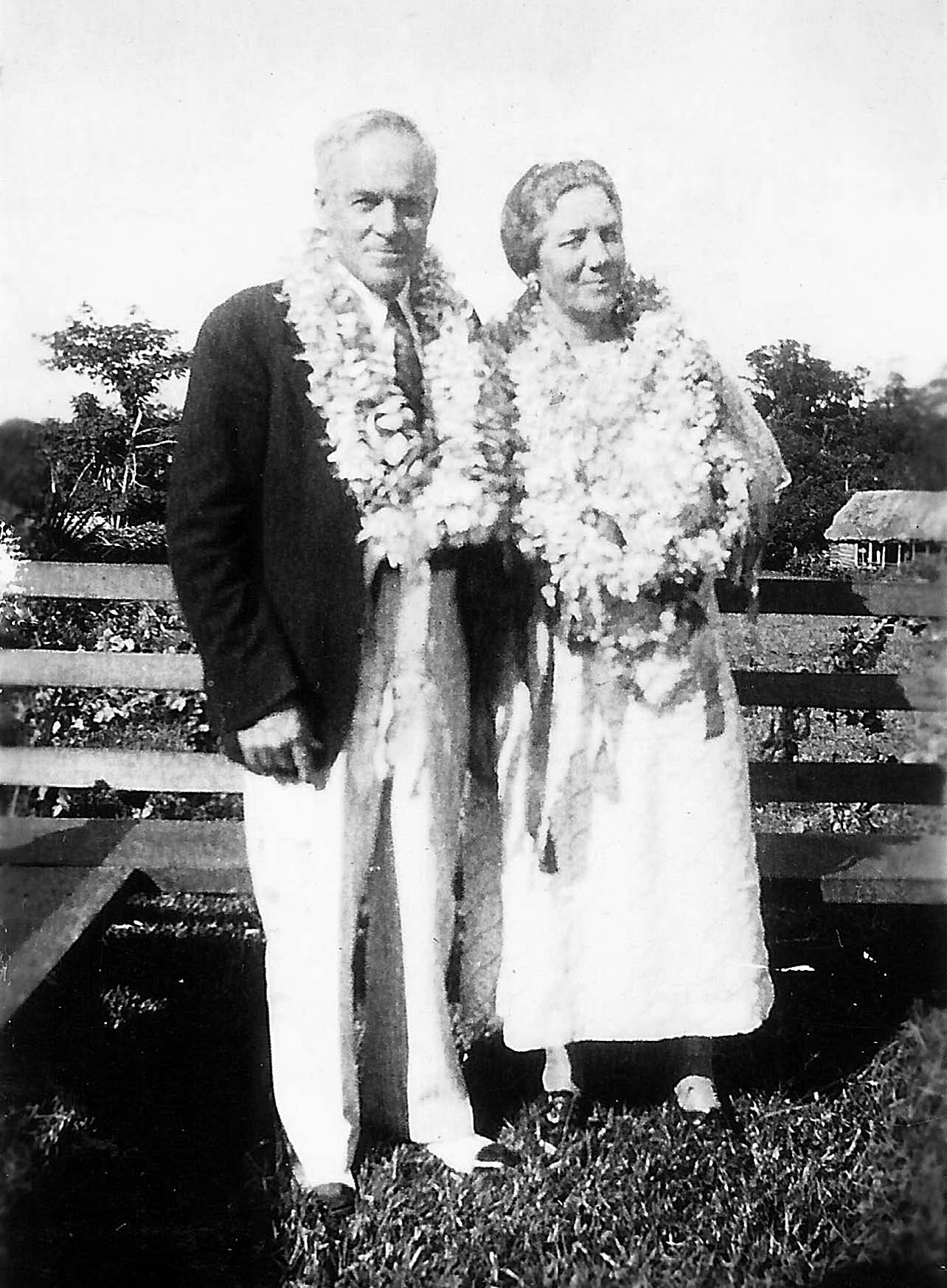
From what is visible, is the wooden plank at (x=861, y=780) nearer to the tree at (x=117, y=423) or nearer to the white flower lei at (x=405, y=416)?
the white flower lei at (x=405, y=416)

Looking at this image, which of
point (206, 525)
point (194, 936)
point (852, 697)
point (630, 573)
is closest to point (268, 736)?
point (206, 525)

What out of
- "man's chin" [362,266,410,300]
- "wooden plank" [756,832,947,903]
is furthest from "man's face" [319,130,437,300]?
"wooden plank" [756,832,947,903]

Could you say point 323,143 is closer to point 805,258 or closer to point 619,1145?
point 805,258

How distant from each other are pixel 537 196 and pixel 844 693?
46.7 inches

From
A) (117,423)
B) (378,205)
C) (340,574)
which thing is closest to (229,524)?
(340,574)

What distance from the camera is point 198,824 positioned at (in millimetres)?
2521

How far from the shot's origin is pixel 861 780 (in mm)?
2611

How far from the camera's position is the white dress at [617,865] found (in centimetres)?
242

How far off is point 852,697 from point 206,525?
4.53 feet

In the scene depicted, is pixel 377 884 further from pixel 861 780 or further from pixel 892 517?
pixel 892 517

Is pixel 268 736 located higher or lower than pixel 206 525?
lower

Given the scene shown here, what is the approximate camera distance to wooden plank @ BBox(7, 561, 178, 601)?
2.34 m

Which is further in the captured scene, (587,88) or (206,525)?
(587,88)

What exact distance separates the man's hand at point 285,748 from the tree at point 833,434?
3.31ft
